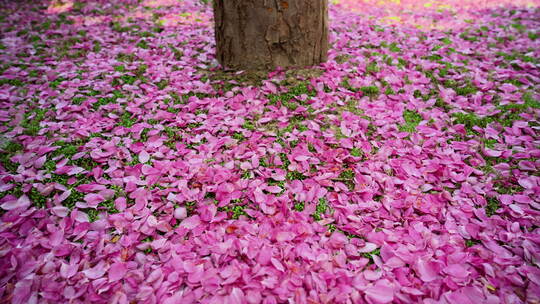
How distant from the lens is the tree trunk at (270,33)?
3012 millimetres

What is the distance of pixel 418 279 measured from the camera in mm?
1681

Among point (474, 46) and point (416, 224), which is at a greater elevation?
point (474, 46)

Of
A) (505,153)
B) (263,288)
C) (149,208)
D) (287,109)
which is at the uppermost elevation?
(287,109)

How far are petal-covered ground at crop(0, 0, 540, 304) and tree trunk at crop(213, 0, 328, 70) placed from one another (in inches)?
6.8

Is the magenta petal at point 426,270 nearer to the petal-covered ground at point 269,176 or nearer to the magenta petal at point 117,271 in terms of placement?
the petal-covered ground at point 269,176

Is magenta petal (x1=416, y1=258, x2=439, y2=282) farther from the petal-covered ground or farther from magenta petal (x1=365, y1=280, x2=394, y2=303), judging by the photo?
magenta petal (x1=365, y1=280, x2=394, y2=303)

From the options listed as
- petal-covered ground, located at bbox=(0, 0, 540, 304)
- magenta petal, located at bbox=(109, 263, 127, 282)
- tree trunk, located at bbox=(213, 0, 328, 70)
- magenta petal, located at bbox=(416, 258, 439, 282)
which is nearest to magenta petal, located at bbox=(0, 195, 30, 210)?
petal-covered ground, located at bbox=(0, 0, 540, 304)

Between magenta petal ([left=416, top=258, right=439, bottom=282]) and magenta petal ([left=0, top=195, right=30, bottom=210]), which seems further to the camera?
magenta petal ([left=0, top=195, right=30, bottom=210])

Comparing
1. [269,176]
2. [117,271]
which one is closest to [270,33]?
[269,176]

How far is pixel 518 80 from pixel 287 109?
2.59 m

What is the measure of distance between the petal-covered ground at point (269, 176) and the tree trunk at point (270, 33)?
0.57 ft

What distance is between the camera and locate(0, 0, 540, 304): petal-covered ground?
1.68 m

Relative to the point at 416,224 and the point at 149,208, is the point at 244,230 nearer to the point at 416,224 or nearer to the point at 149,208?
the point at 149,208

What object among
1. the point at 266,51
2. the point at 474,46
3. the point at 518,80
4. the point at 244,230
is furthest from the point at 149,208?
the point at 474,46
